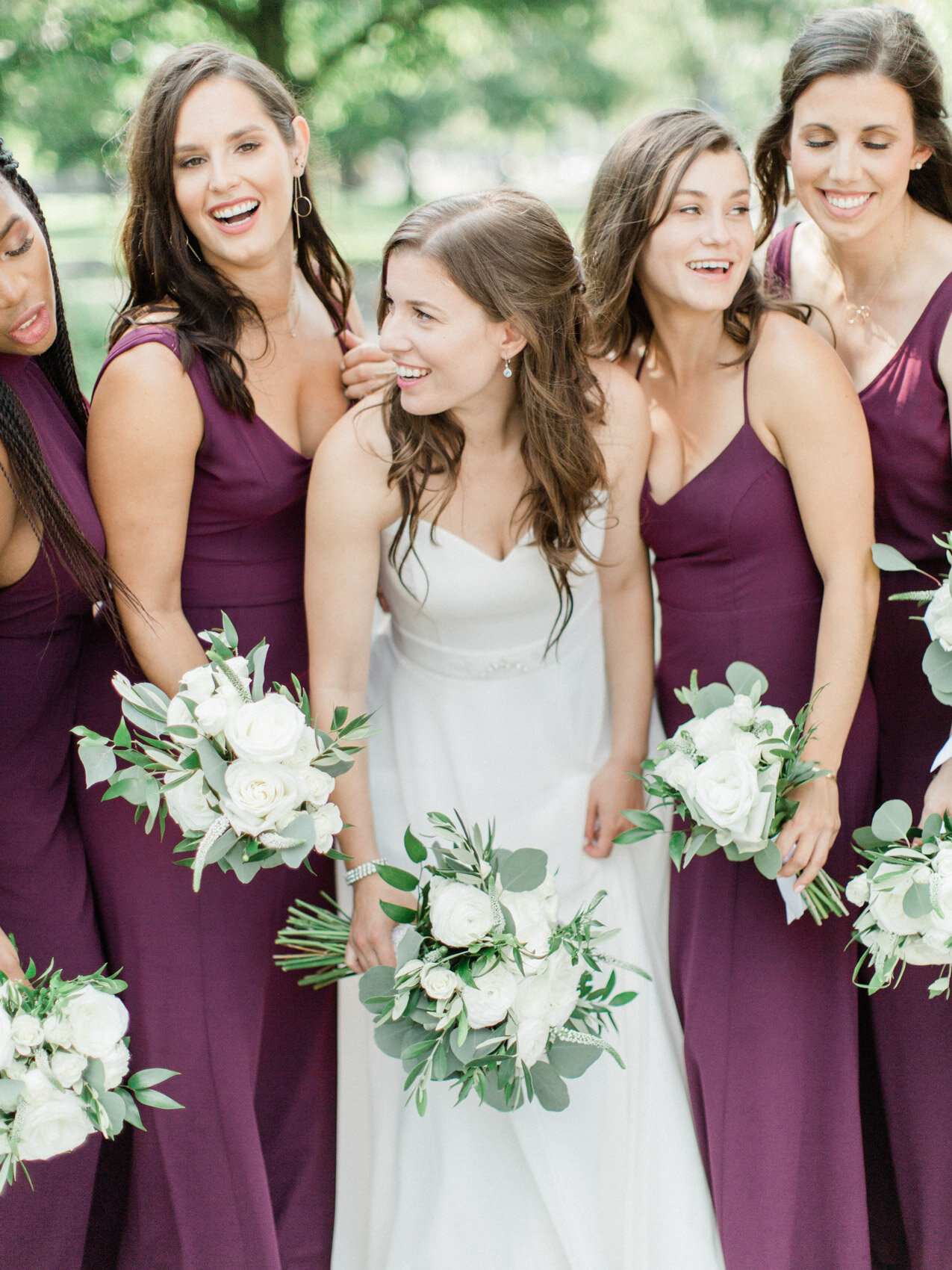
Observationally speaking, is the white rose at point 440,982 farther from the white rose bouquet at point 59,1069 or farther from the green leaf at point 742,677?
the green leaf at point 742,677

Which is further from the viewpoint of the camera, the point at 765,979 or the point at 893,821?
the point at 765,979

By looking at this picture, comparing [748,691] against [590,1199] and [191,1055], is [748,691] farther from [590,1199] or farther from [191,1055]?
[191,1055]

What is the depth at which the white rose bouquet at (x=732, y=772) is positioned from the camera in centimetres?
222

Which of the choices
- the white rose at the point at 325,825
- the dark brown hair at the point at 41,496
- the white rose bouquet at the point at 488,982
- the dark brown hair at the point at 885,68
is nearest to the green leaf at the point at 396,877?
the white rose bouquet at the point at 488,982

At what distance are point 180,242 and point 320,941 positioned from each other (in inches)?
62.8

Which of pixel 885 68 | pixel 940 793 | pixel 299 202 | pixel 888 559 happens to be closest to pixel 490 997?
pixel 940 793

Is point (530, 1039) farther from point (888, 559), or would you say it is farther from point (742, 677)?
point (888, 559)

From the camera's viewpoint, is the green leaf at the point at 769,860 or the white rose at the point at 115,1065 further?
the green leaf at the point at 769,860

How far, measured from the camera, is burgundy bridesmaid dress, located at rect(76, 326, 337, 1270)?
2684 mm

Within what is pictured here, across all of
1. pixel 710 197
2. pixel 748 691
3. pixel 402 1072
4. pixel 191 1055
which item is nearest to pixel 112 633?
pixel 191 1055

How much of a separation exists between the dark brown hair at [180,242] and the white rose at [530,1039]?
1.40 m

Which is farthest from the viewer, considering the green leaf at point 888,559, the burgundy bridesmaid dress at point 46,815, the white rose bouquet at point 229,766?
the burgundy bridesmaid dress at point 46,815

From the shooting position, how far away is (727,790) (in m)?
2.20

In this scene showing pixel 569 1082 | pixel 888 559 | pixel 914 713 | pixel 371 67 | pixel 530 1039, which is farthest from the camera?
pixel 371 67
